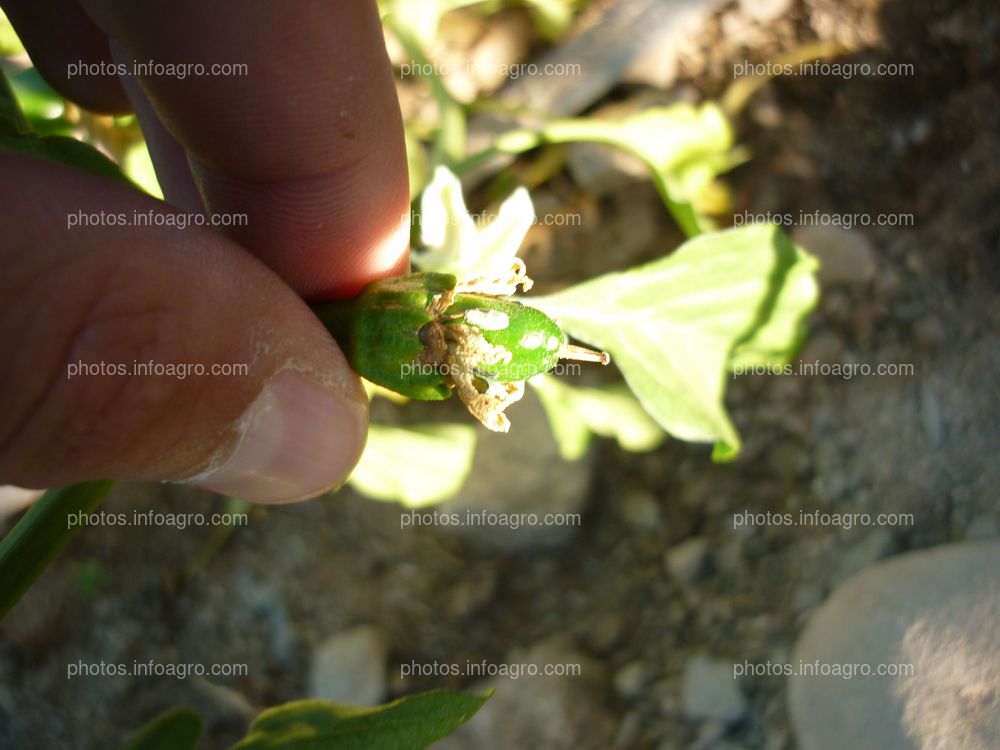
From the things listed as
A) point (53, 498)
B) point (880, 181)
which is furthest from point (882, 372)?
point (53, 498)

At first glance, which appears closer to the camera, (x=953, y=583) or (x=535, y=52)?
(x=953, y=583)

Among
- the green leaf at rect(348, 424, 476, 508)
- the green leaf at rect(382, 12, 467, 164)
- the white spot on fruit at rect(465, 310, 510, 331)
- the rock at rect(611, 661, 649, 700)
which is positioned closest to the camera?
the white spot on fruit at rect(465, 310, 510, 331)

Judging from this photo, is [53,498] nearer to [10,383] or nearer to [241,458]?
[241,458]

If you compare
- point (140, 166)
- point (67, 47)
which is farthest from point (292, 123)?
point (140, 166)

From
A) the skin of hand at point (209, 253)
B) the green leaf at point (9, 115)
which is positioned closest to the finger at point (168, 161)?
the skin of hand at point (209, 253)

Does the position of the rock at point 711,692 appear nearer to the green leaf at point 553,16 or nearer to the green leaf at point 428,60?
the green leaf at point 428,60

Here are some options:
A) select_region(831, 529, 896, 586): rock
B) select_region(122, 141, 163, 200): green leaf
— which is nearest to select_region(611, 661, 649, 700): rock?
select_region(831, 529, 896, 586): rock

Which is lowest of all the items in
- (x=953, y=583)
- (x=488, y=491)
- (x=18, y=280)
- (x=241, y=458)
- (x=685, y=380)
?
(x=488, y=491)

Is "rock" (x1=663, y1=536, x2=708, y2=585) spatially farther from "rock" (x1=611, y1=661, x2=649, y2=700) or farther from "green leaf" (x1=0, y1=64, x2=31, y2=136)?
"green leaf" (x1=0, y1=64, x2=31, y2=136)
